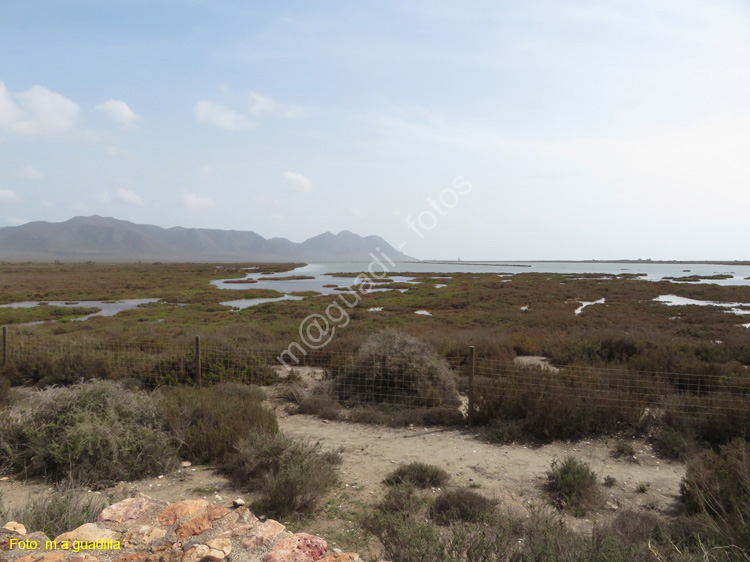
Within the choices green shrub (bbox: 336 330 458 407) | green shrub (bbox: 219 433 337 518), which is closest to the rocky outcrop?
green shrub (bbox: 219 433 337 518)

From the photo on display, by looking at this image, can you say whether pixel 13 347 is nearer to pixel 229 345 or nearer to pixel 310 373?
pixel 229 345

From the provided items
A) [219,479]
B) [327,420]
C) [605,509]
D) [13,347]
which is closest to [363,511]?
[219,479]

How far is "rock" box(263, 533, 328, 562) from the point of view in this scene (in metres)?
3.24

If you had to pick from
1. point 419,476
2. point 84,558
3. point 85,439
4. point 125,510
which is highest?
point 84,558

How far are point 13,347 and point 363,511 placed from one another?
39.2 ft

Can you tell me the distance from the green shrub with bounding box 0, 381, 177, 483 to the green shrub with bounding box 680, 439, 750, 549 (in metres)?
6.26

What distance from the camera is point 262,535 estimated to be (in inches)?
139

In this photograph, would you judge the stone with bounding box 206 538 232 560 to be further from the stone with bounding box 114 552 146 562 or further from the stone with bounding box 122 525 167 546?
the stone with bounding box 122 525 167 546

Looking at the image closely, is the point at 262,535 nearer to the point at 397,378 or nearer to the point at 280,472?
the point at 280,472

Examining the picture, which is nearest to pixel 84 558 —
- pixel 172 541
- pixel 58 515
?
pixel 172 541

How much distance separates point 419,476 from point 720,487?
322cm

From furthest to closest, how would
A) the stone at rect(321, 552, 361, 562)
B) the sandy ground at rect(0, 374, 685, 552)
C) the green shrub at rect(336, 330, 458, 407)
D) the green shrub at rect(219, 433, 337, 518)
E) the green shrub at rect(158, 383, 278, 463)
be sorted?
Result: the green shrub at rect(336, 330, 458, 407) < the green shrub at rect(158, 383, 278, 463) < the sandy ground at rect(0, 374, 685, 552) < the green shrub at rect(219, 433, 337, 518) < the stone at rect(321, 552, 361, 562)

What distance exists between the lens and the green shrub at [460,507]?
447 centimetres

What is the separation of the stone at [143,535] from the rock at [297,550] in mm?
1045
